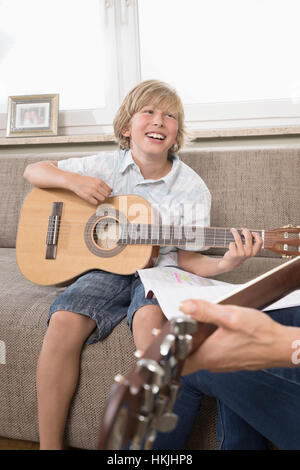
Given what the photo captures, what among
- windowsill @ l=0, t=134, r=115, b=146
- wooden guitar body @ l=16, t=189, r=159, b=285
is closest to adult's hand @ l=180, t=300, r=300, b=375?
wooden guitar body @ l=16, t=189, r=159, b=285

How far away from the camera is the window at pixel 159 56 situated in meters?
1.83

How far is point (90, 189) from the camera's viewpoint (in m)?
1.15

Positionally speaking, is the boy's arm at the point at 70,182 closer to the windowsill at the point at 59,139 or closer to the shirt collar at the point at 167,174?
the shirt collar at the point at 167,174

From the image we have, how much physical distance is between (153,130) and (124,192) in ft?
0.72

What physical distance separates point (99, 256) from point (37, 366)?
333 mm

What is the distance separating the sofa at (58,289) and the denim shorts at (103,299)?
32 mm

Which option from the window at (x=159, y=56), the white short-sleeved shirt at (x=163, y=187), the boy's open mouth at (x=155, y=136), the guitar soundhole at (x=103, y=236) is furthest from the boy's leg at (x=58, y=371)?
the window at (x=159, y=56)

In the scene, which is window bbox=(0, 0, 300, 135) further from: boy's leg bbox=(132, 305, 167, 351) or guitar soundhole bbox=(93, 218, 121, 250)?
boy's leg bbox=(132, 305, 167, 351)

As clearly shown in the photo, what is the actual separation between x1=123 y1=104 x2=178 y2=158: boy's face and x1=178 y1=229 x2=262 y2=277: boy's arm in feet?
1.12

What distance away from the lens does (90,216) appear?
3.82ft

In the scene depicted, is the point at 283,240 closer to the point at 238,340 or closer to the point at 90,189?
the point at 90,189

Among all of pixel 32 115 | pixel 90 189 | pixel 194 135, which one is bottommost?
pixel 90 189

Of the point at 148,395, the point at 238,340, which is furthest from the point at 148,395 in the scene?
the point at 238,340

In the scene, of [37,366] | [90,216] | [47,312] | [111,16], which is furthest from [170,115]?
[111,16]
